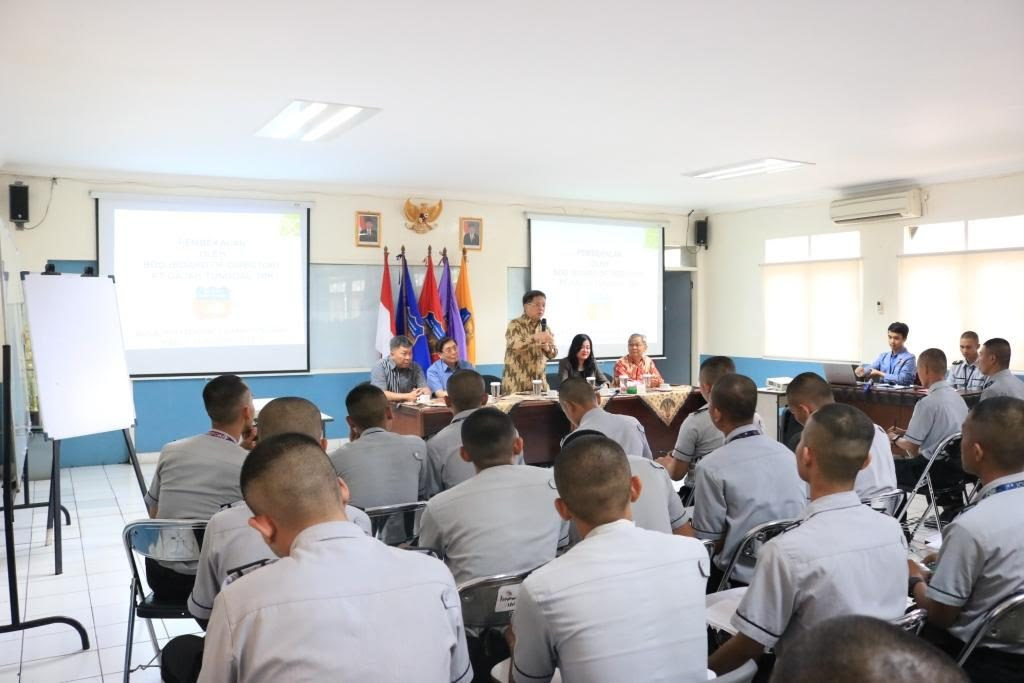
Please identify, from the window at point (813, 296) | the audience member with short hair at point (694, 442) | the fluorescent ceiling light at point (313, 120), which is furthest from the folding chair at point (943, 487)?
the window at point (813, 296)

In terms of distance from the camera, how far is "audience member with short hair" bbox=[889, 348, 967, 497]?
4.78 m

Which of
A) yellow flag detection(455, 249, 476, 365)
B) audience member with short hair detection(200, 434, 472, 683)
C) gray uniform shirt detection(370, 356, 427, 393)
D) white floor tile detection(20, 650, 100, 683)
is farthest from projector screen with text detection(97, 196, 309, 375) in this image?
audience member with short hair detection(200, 434, 472, 683)

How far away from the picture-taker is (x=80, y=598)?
4262mm

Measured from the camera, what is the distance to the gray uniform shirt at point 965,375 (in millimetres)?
7371

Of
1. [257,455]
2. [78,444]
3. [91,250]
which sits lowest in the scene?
[78,444]

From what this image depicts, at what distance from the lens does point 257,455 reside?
1.70 m

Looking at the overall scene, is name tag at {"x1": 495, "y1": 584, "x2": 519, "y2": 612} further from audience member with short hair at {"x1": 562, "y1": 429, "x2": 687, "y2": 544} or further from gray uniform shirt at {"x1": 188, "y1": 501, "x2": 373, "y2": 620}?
audience member with short hair at {"x1": 562, "y1": 429, "x2": 687, "y2": 544}

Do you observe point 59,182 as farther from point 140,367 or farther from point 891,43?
point 891,43

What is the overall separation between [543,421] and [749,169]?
134 inches

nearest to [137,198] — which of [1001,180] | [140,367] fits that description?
[140,367]

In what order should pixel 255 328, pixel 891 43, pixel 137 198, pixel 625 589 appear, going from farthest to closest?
pixel 255 328 < pixel 137 198 < pixel 891 43 < pixel 625 589

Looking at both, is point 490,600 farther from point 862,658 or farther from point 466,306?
point 466,306

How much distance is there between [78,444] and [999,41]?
8085 millimetres

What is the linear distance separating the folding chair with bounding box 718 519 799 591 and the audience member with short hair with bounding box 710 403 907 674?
1.55 ft
